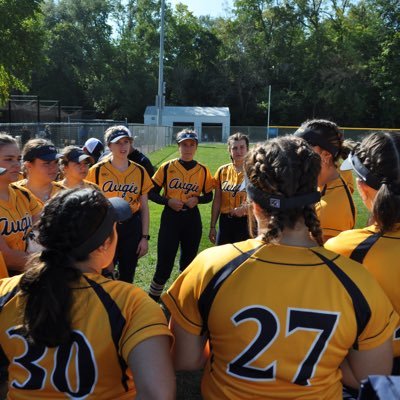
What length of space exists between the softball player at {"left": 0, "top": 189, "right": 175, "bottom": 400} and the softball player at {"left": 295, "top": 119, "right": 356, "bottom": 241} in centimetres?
164

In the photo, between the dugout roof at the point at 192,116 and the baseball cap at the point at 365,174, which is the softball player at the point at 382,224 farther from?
the dugout roof at the point at 192,116

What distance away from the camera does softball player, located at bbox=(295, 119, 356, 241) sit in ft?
10.1

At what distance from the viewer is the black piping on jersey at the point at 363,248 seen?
7.06 ft

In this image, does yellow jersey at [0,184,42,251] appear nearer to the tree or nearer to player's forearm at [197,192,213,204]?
player's forearm at [197,192,213,204]

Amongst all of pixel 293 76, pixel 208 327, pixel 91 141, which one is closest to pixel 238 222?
pixel 91 141

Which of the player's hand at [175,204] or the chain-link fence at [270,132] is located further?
the chain-link fence at [270,132]

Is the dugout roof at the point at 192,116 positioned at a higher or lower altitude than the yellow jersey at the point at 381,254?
higher

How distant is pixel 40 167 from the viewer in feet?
13.7

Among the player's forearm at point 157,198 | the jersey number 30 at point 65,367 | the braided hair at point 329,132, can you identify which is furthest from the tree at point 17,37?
the jersey number 30 at point 65,367

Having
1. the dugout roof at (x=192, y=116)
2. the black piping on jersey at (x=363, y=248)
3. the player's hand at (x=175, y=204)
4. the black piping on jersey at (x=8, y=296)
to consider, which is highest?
the dugout roof at (x=192, y=116)

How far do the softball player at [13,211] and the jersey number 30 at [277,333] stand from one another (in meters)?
2.19

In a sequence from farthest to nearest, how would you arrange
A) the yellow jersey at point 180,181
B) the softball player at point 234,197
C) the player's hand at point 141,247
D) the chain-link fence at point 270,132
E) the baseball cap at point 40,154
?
1. the chain-link fence at point 270,132
2. the yellow jersey at point 180,181
3. the softball player at point 234,197
4. the player's hand at point 141,247
5. the baseball cap at point 40,154

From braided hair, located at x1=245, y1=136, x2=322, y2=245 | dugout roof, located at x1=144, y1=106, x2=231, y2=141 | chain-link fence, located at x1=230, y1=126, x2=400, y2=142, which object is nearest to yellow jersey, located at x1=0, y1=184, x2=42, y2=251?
braided hair, located at x1=245, y1=136, x2=322, y2=245

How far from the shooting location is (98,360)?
5.83ft
